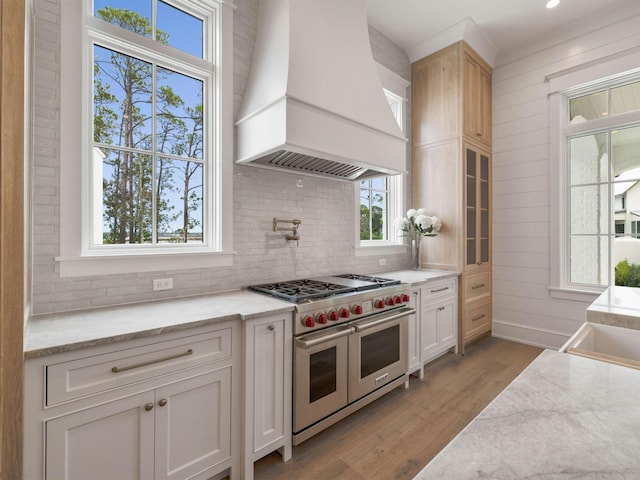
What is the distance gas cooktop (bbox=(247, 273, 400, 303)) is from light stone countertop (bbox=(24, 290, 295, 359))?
0.08 meters

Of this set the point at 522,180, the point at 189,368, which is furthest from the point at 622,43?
the point at 189,368

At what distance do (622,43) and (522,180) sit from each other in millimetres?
1495

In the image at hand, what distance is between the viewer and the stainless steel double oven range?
6.23 feet

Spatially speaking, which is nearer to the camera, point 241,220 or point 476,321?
point 241,220

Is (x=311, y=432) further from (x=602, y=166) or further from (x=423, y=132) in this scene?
(x=602, y=166)

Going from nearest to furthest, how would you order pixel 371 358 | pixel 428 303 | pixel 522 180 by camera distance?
pixel 371 358 → pixel 428 303 → pixel 522 180

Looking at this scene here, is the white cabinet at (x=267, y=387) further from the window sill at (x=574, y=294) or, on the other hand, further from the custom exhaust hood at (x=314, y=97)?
the window sill at (x=574, y=294)

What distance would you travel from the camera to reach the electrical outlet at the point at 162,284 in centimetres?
199

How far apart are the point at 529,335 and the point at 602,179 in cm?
187

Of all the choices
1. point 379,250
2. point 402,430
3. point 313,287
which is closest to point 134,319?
point 313,287

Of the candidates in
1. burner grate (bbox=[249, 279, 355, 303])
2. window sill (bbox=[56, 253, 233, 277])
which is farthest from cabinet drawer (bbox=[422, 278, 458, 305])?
window sill (bbox=[56, 253, 233, 277])

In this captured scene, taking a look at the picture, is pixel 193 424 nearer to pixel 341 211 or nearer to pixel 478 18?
pixel 341 211

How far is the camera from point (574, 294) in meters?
3.45

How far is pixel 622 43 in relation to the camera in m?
3.12
